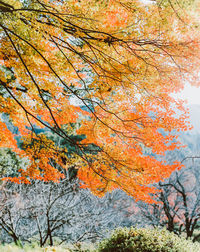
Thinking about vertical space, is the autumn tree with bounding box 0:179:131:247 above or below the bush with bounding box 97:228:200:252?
above

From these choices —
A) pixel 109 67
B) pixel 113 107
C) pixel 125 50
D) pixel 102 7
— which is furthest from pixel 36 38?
pixel 113 107

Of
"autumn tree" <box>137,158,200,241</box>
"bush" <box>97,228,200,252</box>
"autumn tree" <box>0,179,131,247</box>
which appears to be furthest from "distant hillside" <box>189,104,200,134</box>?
"bush" <box>97,228,200,252</box>

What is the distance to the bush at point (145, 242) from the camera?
164 inches

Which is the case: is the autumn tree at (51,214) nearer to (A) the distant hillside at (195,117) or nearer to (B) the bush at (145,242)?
(B) the bush at (145,242)

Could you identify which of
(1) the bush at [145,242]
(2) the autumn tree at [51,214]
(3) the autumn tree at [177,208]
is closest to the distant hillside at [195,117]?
(3) the autumn tree at [177,208]

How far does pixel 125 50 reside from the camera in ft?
12.4

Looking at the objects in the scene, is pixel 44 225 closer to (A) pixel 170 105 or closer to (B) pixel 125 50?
(A) pixel 170 105

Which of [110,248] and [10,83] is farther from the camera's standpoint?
[10,83]

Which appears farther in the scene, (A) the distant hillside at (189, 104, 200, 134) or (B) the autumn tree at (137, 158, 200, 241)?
(A) the distant hillside at (189, 104, 200, 134)

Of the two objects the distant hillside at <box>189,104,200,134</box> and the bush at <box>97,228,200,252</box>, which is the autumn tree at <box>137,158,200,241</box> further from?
the distant hillside at <box>189,104,200,134</box>

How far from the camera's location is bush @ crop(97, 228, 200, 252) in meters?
4.16

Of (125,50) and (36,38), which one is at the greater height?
(125,50)

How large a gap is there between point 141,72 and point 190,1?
1.59 m

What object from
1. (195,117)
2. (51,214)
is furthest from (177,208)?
(195,117)
